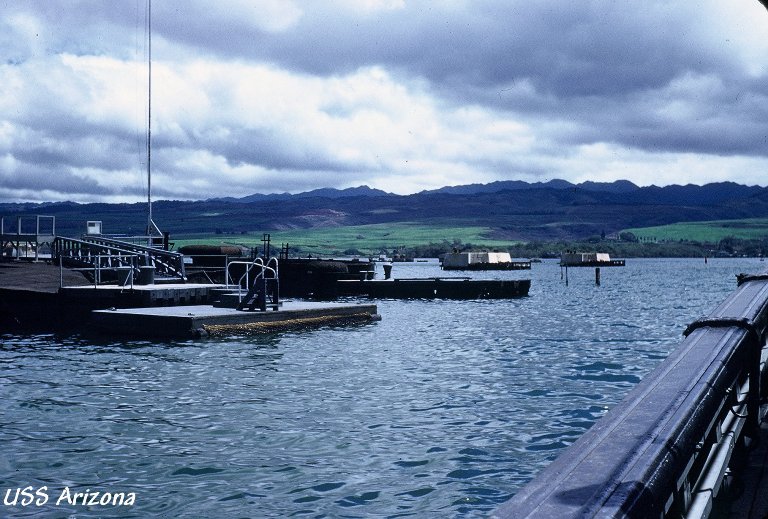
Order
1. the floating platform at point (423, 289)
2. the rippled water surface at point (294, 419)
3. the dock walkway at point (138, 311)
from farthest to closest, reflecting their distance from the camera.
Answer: the floating platform at point (423, 289)
the dock walkway at point (138, 311)
the rippled water surface at point (294, 419)

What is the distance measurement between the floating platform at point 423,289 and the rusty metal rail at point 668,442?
57750 millimetres

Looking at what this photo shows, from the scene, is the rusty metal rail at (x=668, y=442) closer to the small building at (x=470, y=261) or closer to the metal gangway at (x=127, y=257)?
the metal gangway at (x=127, y=257)

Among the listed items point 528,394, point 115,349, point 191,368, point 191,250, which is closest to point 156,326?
point 115,349

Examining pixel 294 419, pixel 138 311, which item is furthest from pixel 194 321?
pixel 294 419

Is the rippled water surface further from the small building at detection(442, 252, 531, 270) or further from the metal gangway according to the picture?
the small building at detection(442, 252, 531, 270)

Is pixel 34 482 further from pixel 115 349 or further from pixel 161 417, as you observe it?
pixel 115 349

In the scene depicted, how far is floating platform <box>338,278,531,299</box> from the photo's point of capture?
2562 inches

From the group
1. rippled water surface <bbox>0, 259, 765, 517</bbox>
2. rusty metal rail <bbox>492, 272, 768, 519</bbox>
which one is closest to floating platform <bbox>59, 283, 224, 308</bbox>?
rippled water surface <bbox>0, 259, 765, 517</bbox>

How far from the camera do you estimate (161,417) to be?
15.5m

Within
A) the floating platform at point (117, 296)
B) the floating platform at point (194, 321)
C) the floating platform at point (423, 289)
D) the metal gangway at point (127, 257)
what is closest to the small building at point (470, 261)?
the floating platform at point (423, 289)

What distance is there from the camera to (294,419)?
15.3m

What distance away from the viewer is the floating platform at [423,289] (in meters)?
65.1

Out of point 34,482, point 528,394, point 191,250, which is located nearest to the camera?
point 34,482

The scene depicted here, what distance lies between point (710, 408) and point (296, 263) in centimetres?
6078
